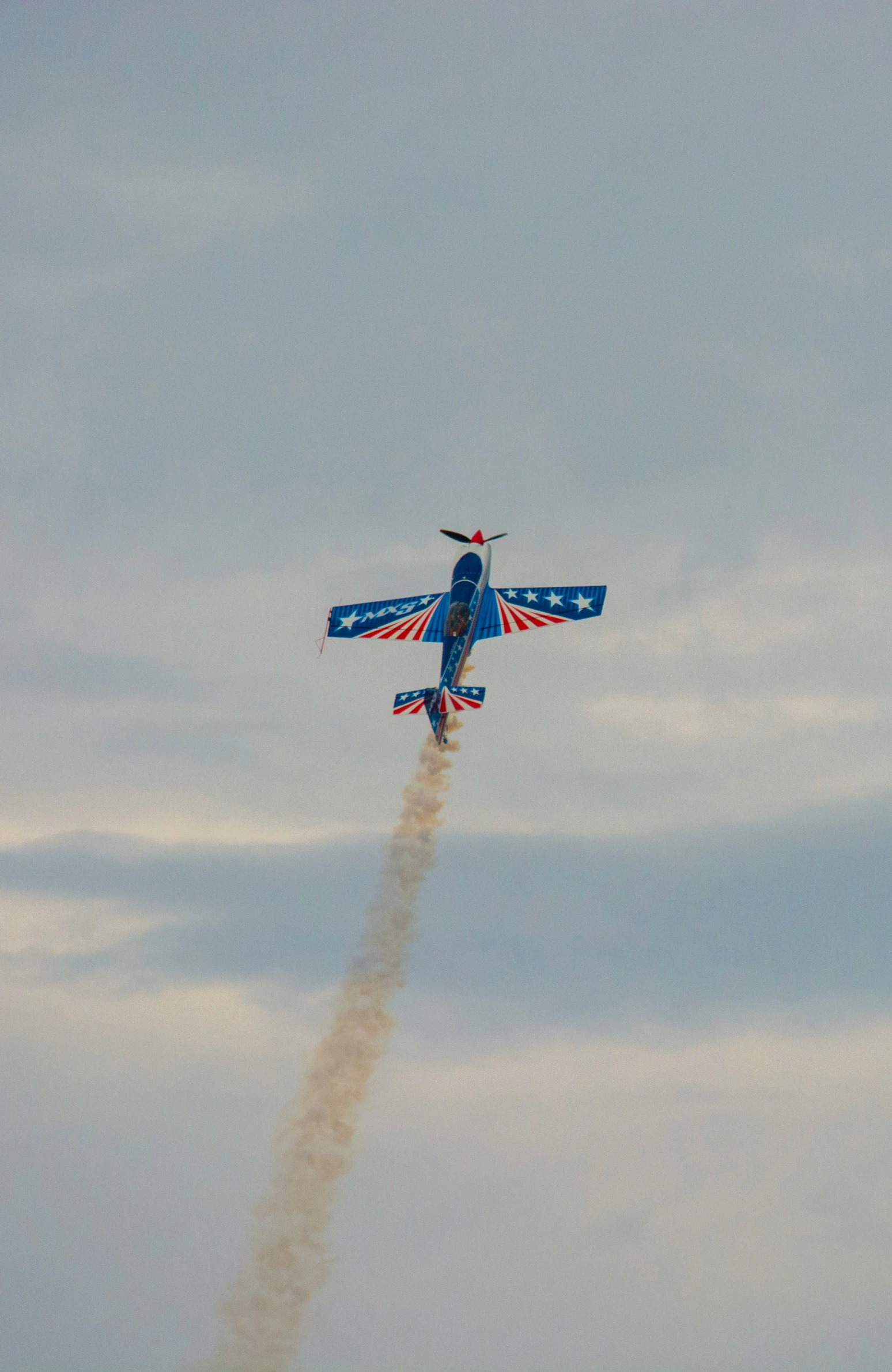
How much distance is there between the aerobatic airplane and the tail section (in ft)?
4.91

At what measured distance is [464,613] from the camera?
90.6 meters

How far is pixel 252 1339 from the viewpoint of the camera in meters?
88.5

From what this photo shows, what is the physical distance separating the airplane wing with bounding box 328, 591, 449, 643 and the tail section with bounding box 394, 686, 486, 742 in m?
6.44

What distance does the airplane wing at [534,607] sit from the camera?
3607 inches

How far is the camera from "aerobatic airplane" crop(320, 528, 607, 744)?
90062 millimetres

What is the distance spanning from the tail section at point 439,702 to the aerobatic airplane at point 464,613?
150 cm

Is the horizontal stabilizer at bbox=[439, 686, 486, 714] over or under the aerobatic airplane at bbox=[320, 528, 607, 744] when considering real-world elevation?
under

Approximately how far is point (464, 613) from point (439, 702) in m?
7.98

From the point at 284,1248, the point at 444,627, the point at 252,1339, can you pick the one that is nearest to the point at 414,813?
the point at 444,627

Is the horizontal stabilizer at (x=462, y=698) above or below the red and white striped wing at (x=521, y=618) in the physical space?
below

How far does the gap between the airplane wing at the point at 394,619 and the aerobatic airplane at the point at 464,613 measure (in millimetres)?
36

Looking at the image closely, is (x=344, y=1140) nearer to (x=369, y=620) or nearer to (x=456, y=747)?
(x=456, y=747)

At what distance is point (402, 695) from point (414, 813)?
7.23 m

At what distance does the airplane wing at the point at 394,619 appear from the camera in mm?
92438
